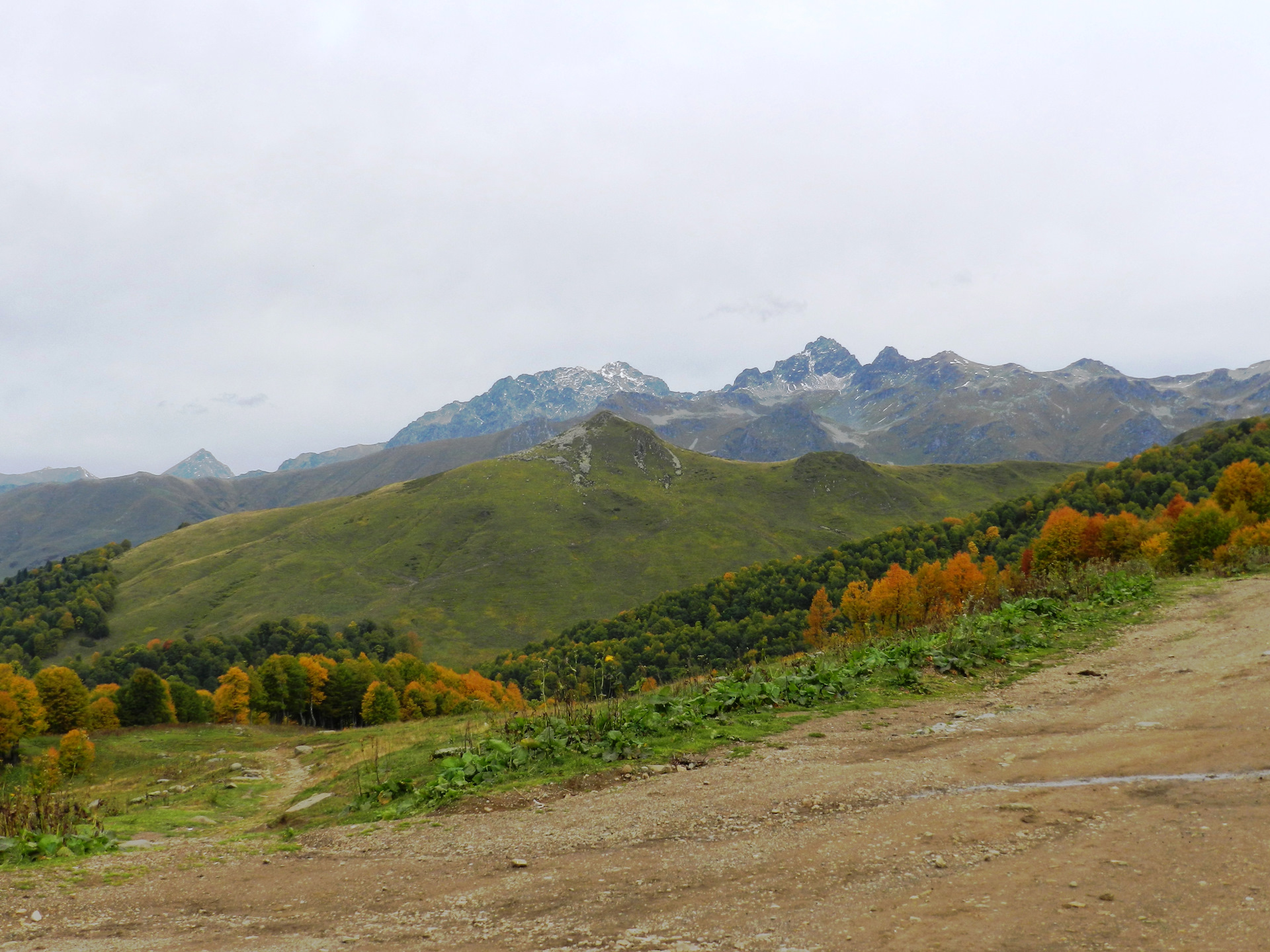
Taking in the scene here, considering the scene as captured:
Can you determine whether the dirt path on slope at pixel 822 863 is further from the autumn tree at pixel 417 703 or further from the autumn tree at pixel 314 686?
the autumn tree at pixel 314 686

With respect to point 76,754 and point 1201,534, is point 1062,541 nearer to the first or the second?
point 1201,534

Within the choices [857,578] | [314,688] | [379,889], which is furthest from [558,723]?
[857,578]

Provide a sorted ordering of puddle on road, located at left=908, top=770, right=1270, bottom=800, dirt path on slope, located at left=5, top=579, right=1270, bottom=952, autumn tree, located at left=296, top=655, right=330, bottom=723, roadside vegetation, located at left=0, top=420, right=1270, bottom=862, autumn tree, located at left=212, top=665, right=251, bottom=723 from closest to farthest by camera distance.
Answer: dirt path on slope, located at left=5, top=579, right=1270, bottom=952
puddle on road, located at left=908, top=770, right=1270, bottom=800
roadside vegetation, located at left=0, top=420, right=1270, bottom=862
autumn tree, located at left=212, top=665, right=251, bottom=723
autumn tree, located at left=296, top=655, right=330, bottom=723

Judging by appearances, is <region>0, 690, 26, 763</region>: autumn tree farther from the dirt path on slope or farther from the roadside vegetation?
the dirt path on slope

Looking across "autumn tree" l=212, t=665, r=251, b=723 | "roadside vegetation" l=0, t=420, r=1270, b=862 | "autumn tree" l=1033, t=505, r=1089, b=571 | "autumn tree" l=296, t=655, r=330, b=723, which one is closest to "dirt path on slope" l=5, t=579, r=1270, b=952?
"roadside vegetation" l=0, t=420, r=1270, b=862

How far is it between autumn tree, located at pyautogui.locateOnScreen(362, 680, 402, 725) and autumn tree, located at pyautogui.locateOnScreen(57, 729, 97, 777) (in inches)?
1230

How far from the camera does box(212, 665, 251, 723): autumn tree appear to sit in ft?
312

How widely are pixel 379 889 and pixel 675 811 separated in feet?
15.9

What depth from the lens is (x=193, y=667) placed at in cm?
14838

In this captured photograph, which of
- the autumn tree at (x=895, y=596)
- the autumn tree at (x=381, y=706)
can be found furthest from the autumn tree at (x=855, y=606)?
the autumn tree at (x=381, y=706)

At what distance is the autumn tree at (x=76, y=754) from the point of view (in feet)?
174

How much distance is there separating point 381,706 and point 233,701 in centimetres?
2868

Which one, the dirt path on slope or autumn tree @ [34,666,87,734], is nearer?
the dirt path on slope

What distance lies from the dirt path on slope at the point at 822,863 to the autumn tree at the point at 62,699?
86194mm
